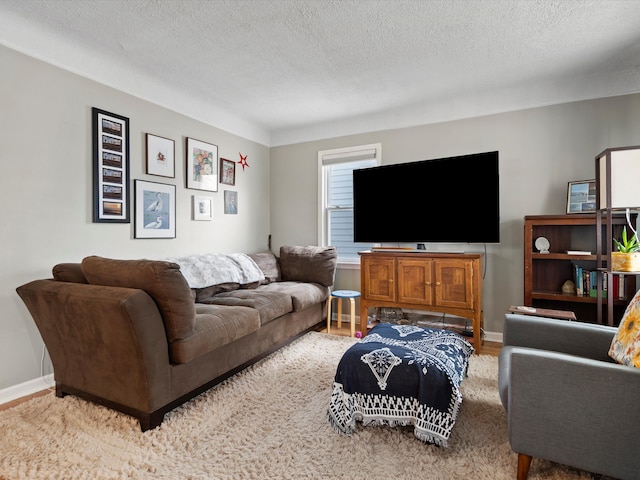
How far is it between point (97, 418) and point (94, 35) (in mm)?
2583

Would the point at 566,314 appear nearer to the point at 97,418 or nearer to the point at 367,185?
the point at 367,185

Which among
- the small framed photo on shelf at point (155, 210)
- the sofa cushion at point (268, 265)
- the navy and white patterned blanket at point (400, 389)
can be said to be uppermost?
the small framed photo on shelf at point (155, 210)

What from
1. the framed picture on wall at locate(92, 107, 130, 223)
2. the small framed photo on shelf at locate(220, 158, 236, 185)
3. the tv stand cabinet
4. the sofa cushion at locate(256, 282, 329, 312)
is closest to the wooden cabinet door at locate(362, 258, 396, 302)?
the tv stand cabinet

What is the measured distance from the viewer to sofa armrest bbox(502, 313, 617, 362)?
183cm

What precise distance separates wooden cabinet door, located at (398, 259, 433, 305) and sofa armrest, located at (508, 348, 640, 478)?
184cm

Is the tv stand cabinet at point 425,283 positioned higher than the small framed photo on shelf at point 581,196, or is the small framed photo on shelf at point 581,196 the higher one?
A: the small framed photo on shelf at point 581,196

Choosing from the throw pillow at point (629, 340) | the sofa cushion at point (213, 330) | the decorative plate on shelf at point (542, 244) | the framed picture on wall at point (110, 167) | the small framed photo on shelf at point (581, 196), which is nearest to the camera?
the throw pillow at point (629, 340)

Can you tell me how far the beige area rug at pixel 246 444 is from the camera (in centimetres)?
158

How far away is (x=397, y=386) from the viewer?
1826 mm

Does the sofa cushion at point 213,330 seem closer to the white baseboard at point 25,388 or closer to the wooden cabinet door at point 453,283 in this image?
the white baseboard at point 25,388

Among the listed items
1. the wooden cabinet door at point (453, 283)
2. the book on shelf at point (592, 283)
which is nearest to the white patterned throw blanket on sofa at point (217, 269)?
the wooden cabinet door at point (453, 283)

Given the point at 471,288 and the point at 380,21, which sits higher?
the point at 380,21

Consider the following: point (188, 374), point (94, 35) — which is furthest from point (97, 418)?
point (94, 35)

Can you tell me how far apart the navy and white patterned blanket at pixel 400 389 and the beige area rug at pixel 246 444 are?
0.10 metres
